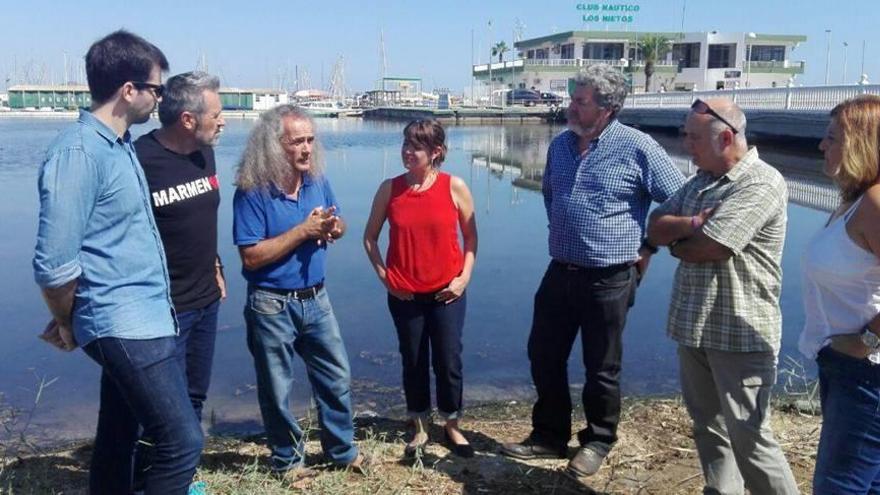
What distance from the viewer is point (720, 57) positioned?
70938 mm

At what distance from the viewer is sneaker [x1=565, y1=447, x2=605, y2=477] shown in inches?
156

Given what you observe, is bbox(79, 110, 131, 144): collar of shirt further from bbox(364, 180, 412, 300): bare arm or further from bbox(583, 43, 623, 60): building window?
bbox(583, 43, 623, 60): building window

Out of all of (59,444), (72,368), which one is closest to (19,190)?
(72,368)

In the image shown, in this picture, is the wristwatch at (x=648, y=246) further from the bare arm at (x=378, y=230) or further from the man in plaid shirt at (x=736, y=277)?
the bare arm at (x=378, y=230)

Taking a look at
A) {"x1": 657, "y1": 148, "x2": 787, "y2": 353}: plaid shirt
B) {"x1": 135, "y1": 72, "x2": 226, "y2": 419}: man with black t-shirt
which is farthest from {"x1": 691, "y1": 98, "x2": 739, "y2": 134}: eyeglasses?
{"x1": 135, "y1": 72, "x2": 226, "y2": 419}: man with black t-shirt

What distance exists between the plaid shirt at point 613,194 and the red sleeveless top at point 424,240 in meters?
0.62

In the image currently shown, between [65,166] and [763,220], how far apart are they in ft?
8.50

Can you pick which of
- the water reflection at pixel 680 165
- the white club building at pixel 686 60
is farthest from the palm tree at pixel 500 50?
the water reflection at pixel 680 165

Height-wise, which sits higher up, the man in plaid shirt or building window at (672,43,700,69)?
building window at (672,43,700,69)

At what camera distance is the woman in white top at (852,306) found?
2576mm

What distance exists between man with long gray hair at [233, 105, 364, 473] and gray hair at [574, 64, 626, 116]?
1.40m

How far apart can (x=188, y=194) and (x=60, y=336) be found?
885 mm

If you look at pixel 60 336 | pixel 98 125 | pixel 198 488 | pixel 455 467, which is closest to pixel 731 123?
pixel 455 467

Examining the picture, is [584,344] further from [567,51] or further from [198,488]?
[567,51]
